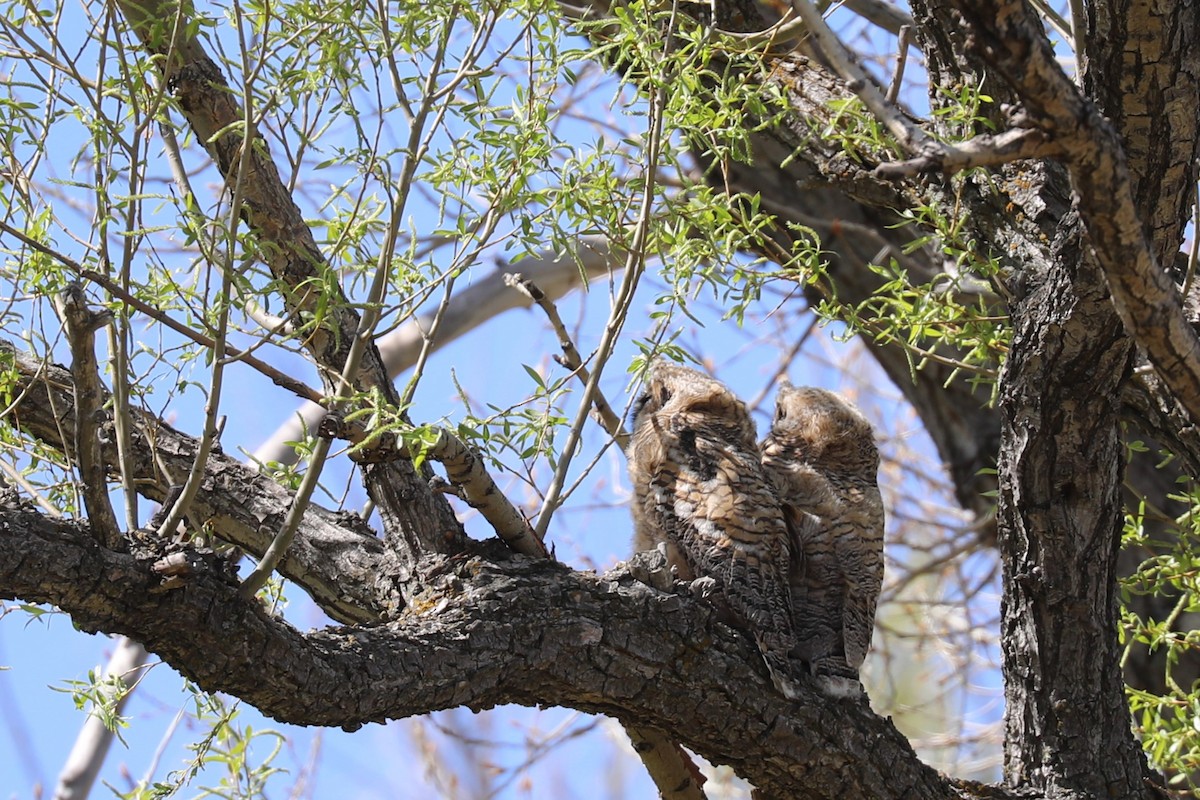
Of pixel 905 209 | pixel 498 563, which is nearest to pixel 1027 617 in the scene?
pixel 905 209

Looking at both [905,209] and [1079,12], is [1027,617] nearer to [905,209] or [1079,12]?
[905,209]

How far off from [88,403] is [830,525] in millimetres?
1590

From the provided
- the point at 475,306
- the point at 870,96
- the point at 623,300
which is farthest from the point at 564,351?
Result: the point at 475,306

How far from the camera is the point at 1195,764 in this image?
9.12ft

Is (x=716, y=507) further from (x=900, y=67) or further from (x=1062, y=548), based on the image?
(x=900, y=67)

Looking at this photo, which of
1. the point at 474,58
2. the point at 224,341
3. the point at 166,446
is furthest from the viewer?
the point at 166,446

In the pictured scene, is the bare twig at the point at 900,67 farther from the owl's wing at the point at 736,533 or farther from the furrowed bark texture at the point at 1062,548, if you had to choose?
the owl's wing at the point at 736,533

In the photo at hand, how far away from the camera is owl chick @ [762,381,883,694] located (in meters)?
2.44

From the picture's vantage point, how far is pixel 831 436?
279 centimetres

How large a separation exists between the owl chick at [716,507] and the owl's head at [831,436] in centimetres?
12

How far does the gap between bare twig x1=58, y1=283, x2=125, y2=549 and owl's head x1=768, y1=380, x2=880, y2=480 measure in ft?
5.43

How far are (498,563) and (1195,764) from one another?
69.5 inches

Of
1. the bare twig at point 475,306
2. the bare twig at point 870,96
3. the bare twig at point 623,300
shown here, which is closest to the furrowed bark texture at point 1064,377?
the bare twig at point 623,300

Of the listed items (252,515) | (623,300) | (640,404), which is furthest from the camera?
(640,404)
